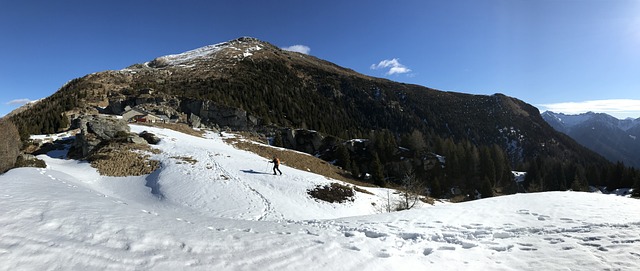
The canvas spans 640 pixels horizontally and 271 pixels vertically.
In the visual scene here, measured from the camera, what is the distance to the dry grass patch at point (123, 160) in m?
27.4

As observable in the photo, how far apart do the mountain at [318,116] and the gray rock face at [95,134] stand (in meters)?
16.5

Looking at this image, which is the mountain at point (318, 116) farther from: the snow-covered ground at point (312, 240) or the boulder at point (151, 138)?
the snow-covered ground at point (312, 240)

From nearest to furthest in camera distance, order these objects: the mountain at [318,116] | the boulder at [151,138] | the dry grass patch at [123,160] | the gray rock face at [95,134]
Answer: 1. the dry grass patch at [123,160]
2. the gray rock face at [95,134]
3. the boulder at [151,138]
4. the mountain at [318,116]

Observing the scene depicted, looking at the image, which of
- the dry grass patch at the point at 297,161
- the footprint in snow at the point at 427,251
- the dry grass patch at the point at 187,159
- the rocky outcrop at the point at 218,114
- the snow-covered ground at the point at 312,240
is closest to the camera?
the snow-covered ground at the point at 312,240

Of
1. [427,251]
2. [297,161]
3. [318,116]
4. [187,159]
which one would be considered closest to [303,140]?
[297,161]

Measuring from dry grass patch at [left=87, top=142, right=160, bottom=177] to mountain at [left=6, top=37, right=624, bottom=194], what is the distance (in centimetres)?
2622

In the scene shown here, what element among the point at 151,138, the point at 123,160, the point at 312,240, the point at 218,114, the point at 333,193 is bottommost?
the point at 333,193

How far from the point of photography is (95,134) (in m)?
38.4

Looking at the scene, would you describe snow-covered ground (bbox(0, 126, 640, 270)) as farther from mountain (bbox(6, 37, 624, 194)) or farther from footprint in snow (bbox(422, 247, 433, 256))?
mountain (bbox(6, 37, 624, 194))

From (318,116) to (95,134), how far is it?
104296 millimetres

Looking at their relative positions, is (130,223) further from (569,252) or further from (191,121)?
(191,121)

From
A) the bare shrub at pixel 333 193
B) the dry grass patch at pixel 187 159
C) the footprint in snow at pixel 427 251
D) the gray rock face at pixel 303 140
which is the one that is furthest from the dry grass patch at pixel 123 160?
the gray rock face at pixel 303 140

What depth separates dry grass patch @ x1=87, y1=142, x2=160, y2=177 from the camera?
27.4 m

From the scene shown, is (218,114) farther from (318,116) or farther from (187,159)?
(318,116)
